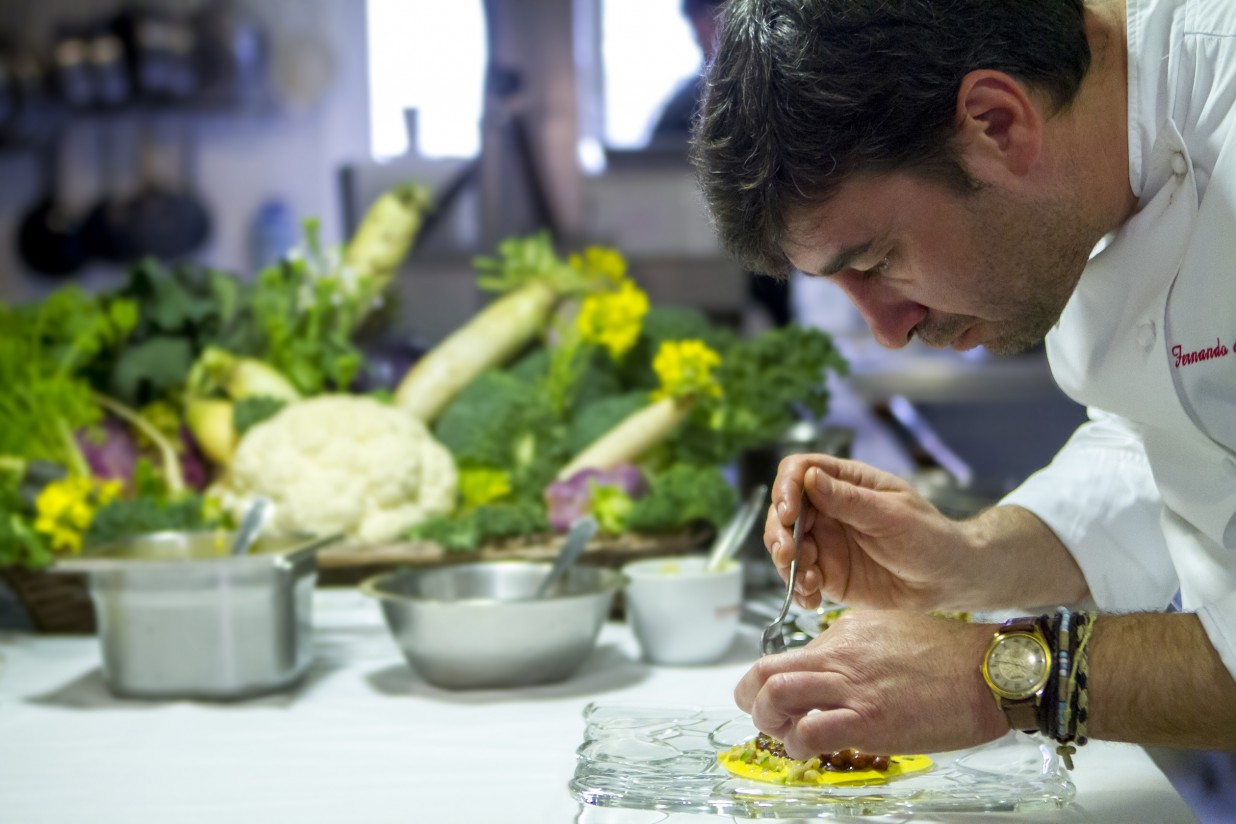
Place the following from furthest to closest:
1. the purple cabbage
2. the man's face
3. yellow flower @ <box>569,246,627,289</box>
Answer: yellow flower @ <box>569,246,627,289</box> < the purple cabbage < the man's face

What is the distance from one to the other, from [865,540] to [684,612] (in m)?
0.38

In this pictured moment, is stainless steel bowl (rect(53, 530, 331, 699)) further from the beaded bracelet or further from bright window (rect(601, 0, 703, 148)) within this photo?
bright window (rect(601, 0, 703, 148))

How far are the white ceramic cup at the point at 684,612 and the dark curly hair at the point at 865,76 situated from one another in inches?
23.9

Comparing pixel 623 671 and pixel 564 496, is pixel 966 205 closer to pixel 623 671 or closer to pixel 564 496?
pixel 623 671

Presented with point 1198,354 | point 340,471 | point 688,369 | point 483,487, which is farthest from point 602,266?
point 1198,354

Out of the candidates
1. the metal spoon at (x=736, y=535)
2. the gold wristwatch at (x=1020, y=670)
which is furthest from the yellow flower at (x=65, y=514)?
the gold wristwatch at (x=1020, y=670)

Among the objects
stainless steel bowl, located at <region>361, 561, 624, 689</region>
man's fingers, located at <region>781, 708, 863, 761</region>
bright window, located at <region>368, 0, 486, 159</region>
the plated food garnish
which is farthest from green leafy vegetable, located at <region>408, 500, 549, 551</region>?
bright window, located at <region>368, 0, 486, 159</region>

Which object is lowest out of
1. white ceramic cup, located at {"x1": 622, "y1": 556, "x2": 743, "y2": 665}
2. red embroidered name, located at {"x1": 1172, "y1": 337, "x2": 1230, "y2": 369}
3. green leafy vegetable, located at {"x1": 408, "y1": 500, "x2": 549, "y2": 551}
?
white ceramic cup, located at {"x1": 622, "y1": 556, "x2": 743, "y2": 665}

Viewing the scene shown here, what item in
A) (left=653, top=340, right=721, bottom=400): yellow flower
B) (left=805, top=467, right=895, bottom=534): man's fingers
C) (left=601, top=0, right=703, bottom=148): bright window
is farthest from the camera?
(left=601, top=0, right=703, bottom=148): bright window

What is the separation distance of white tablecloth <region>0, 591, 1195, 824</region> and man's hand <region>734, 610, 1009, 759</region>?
10cm

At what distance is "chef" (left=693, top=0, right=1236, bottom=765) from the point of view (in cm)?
96

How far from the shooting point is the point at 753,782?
1011mm

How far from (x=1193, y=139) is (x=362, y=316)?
175cm

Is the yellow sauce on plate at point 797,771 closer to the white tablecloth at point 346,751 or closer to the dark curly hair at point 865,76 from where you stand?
the white tablecloth at point 346,751
